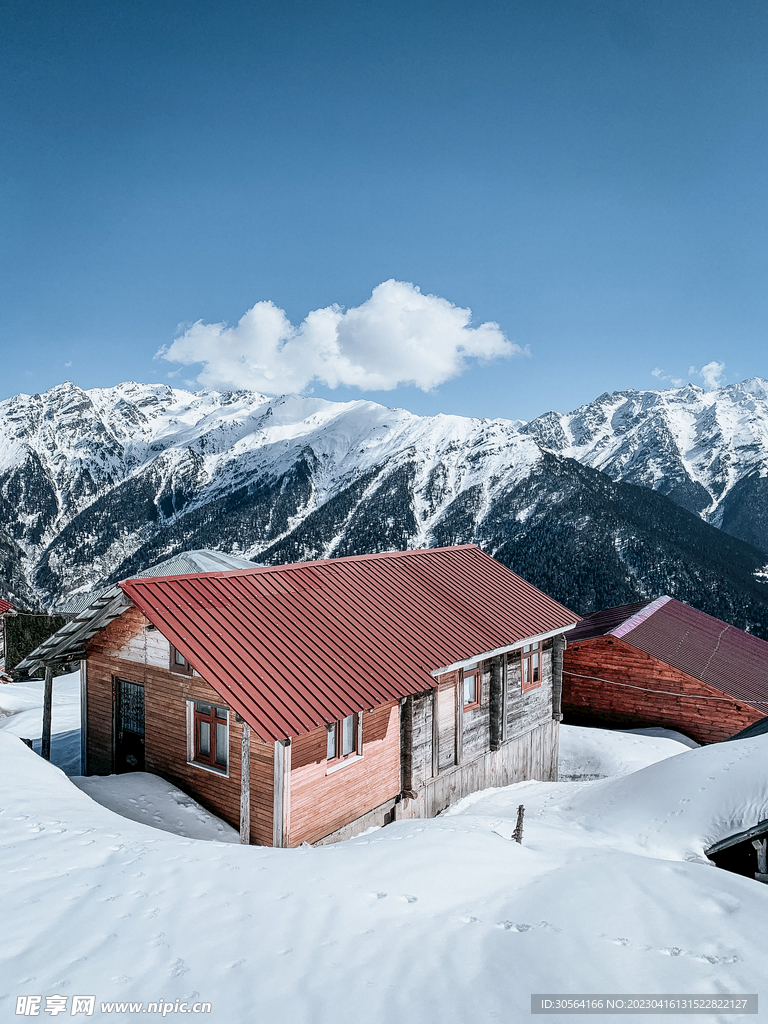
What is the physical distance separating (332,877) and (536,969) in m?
2.86

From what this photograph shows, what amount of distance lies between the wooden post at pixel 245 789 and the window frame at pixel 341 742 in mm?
1703

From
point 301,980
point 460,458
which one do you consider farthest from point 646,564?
point 301,980

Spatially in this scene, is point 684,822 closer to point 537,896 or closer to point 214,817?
point 537,896

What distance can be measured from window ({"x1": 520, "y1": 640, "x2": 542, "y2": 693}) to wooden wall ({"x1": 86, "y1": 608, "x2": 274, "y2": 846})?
988 cm

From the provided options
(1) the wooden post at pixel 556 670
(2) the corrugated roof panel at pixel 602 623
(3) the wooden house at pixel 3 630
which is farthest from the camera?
(3) the wooden house at pixel 3 630

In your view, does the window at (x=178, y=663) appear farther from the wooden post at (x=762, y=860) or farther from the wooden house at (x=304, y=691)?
the wooden post at (x=762, y=860)

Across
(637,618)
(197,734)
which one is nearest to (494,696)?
(197,734)

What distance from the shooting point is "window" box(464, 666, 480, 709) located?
16.1m

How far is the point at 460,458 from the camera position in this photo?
613 ft

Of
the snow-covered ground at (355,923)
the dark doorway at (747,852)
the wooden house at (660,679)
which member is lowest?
the wooden house at (660,679)

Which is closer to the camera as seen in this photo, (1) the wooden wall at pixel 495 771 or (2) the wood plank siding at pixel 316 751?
(2) the wood plank siding at pixel 316 751

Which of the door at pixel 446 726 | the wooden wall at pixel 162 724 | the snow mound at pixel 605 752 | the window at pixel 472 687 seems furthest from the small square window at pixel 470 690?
the snow mound at pixel 605 752

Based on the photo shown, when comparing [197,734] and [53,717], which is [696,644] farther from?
[53,717]

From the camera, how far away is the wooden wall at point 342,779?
36.6 ft
